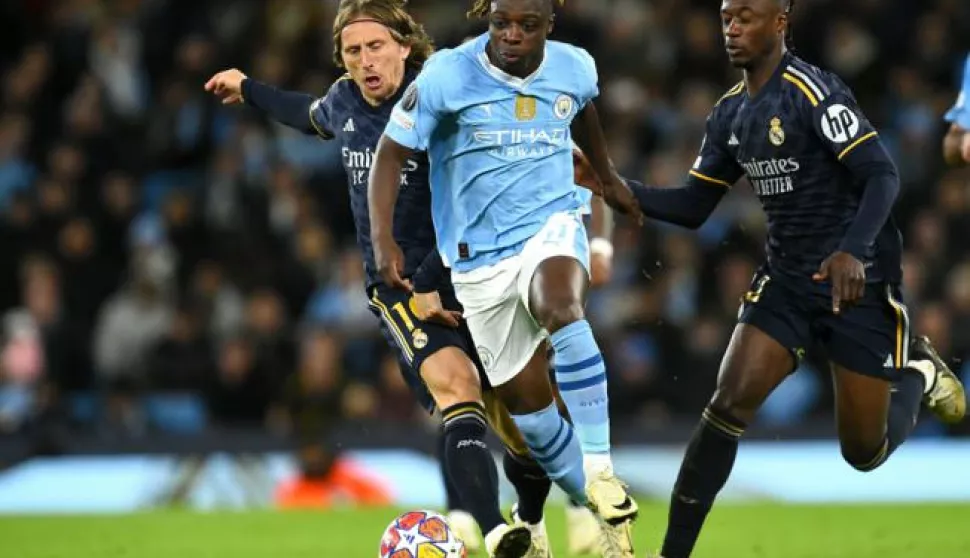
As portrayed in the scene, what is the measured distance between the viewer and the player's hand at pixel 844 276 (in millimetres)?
6426

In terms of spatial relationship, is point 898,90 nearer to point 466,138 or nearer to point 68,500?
point 68,500

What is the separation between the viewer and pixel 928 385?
7945 millimetres

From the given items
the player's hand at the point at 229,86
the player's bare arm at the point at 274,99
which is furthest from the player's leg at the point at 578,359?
the player's hand at the point at 229,86

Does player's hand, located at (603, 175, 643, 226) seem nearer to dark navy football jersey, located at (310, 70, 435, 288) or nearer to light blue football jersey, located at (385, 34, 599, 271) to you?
light blue football jersey, located at (385, 34, 599, 271)

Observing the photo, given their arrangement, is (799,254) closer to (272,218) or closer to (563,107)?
(563,107)

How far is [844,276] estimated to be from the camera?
643 cm

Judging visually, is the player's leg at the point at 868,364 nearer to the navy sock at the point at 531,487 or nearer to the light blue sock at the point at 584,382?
the light blue sock at the point at 584,382

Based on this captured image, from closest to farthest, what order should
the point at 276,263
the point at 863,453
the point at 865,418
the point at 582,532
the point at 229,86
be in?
the point at 865,418
the point at 863,453
the point at 229,86
the point at 582,532
the point at 276,263

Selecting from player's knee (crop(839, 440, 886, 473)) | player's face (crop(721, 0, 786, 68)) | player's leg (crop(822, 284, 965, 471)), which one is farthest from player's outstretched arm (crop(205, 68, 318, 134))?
player's knee (crop(839, 440, 886, 473))

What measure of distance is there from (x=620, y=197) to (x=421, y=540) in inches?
69.4

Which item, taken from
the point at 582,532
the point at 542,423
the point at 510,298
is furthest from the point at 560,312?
the point at 582,532

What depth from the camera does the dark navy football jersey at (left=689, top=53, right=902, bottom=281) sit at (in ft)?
22.3

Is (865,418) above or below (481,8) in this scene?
below

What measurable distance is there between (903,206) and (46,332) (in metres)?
7.02
